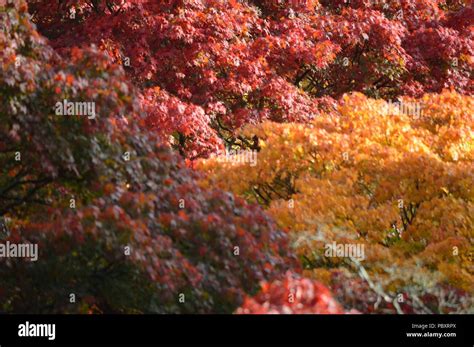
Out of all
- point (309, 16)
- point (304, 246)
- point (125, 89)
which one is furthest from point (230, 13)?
point (125, 89)

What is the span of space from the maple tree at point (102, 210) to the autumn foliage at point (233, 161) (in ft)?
0.06

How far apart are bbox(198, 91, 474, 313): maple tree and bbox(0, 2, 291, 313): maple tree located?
204cm

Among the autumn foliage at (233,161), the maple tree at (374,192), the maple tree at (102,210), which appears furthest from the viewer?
the maple tree at (374,192)

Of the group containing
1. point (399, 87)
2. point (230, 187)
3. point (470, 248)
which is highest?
point (399, 87)

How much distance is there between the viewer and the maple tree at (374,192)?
35.5 feet

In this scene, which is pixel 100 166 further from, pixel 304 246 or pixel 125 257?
pixel 304 246

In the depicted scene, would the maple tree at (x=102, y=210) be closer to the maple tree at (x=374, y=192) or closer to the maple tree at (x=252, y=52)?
the maple tree at (x=374, y=192)

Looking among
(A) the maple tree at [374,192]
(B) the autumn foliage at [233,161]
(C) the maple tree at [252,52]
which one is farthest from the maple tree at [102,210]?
(C) the maple tree at [252,52]

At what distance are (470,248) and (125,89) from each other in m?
4.50

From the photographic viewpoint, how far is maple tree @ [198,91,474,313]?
10.8 meters

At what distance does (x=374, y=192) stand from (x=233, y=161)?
6.71ft

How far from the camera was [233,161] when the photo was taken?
13195 millimetres

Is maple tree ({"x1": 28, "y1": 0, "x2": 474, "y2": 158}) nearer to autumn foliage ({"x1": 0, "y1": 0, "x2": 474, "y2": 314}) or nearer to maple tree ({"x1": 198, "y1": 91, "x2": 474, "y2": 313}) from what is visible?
autumn foliage ({"x1": 0, "y1": 0, "x2": 474, "y2": 314})

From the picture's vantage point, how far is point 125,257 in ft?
26.1
